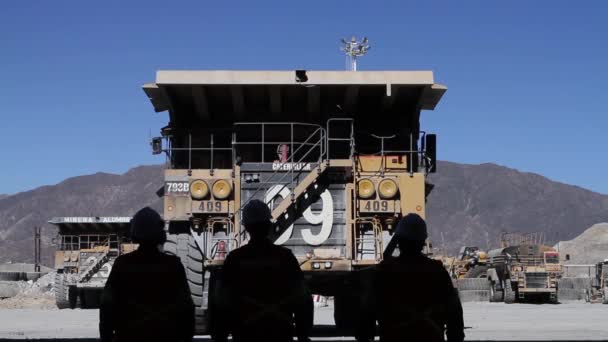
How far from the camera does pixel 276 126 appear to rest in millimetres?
17219

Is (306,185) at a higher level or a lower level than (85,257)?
higher

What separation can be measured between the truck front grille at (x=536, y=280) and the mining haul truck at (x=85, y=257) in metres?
15.7

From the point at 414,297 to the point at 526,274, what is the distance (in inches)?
1358

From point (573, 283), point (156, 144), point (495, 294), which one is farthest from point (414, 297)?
point (573, 283)

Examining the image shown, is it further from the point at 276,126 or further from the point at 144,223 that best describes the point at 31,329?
the point at 144,223

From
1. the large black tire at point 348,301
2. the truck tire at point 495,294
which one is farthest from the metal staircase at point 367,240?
the truck tire at point 495,294

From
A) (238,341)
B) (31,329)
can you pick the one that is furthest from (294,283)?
(31,329)

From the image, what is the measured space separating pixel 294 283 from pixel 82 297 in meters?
32.9

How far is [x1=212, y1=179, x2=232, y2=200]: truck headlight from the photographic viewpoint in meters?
16.1

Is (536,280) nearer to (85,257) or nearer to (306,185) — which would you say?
(85,257)

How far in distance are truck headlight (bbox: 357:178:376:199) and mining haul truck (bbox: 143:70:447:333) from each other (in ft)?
0.05

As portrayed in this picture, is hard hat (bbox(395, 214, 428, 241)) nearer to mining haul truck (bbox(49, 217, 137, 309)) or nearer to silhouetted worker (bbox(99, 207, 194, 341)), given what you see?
silhouetted worker (bbox(99, 207, 194, 341))

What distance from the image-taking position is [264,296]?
657 cm

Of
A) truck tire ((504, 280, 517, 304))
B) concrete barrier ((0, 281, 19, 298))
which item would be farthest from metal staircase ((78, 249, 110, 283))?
concrete barrier ((0, 281, 19, 298))
